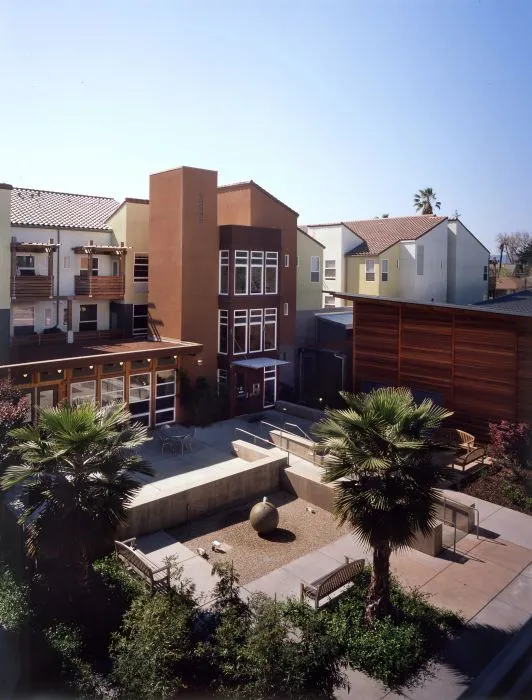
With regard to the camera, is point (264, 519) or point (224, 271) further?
point (224, 271)

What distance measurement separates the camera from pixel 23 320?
80.0 ft

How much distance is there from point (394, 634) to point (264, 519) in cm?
489

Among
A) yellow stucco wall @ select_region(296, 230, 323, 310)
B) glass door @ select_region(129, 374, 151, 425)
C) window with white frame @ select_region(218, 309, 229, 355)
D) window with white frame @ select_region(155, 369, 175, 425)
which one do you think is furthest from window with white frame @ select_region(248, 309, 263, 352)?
glass door @ select_region(129, 374, 151, 425)

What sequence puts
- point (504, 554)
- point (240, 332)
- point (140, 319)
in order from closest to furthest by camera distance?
point (504, 554)
point (240, 332)
point (140, 319)

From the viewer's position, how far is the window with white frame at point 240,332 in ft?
83.9

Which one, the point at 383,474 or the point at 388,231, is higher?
the point at 388,231

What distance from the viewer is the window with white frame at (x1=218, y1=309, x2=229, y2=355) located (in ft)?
83.6

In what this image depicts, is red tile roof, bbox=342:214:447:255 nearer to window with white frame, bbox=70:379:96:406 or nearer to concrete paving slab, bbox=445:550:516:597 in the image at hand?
window with white frame, bbox=70:379:96:406

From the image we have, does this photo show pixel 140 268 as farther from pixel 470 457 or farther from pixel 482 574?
pixel 482 574

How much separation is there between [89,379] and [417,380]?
39.8 feet

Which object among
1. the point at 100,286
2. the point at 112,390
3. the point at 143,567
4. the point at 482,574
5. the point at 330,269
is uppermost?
the point at 330,269

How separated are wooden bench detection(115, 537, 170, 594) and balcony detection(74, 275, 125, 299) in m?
15.5

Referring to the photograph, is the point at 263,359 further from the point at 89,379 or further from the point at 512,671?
the point at 512,671

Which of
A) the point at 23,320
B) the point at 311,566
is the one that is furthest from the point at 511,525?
the point at 23,320
